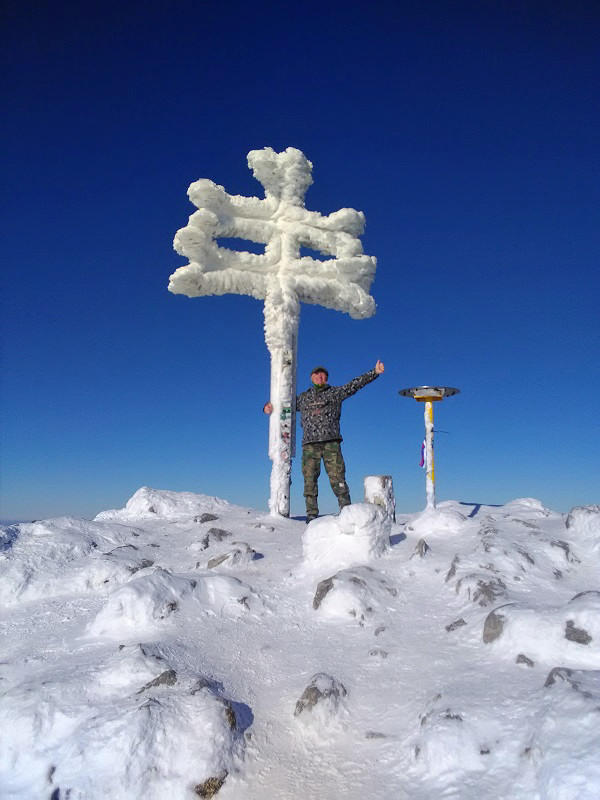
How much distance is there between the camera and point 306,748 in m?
4.25

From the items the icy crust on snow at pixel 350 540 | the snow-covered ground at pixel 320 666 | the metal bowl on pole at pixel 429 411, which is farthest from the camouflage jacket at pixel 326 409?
the icy crust on snow at pixel 350 540

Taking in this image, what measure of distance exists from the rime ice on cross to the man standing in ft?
2.96

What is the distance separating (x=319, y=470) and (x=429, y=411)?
232 cm

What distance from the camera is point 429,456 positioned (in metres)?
9.43

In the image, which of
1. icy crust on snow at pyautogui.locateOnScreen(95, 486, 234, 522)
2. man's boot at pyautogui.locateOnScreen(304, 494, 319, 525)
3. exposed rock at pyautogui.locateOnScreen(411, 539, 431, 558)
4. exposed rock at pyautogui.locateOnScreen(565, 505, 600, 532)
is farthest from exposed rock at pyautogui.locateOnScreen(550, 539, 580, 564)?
icy crust on snow at pyautogui.locateOnScreen(95, 486, 234, 522)

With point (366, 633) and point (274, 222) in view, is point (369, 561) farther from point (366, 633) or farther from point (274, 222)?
point (274, 222)

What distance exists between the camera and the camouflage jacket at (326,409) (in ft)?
32.3

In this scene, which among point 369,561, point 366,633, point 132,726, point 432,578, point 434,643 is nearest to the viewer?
point 132,726

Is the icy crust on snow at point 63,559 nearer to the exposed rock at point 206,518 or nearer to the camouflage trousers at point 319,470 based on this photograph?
the exposed rock at point 206,518

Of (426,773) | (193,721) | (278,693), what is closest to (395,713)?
(426,773)

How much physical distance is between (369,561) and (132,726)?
373 cm

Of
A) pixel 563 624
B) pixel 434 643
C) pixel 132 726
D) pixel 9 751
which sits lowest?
pixel 9 751

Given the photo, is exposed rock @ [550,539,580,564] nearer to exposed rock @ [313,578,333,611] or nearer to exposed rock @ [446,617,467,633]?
exposed rock @ [446,617,467,633]

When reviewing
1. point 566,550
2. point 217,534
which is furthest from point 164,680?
point 566,550
